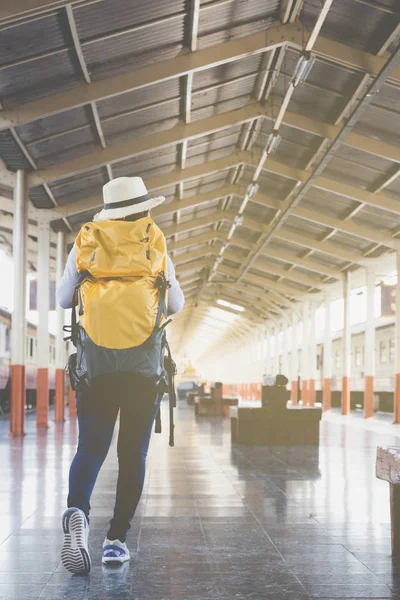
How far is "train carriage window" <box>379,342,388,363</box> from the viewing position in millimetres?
31672

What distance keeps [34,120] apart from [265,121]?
672 centimetres

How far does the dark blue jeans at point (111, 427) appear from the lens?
349 cm

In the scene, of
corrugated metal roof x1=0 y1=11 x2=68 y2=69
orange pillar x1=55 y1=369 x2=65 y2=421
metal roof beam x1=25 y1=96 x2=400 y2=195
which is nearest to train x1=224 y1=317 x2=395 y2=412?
orange pillar x1=55 y1=369 x2=65 y2=421

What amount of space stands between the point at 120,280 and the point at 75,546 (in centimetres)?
121

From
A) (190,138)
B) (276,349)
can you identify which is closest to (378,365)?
(276,349)

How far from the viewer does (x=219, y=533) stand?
453 cm

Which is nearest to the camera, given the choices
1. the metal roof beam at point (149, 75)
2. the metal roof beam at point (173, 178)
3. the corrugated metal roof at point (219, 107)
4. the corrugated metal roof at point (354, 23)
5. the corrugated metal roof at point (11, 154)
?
the corrugated metal roof at point (354, 23)

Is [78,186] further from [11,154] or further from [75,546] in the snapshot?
[75,546]

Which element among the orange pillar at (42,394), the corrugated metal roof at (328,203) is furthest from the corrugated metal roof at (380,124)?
the orange pillar at (42,394)

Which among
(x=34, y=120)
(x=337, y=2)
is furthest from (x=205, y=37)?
(x=34, y=120)

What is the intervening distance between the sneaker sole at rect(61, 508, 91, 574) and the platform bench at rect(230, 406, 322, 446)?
26.0ft

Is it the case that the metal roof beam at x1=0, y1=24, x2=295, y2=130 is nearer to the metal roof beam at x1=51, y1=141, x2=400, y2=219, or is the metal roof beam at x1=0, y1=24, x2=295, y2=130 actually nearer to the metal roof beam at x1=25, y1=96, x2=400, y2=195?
the metal roof beam at x1=25, y1=96, x2=400, y2=195

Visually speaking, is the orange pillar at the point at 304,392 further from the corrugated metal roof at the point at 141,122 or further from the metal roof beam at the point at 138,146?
the corrugated metal roof at the point at 141,122

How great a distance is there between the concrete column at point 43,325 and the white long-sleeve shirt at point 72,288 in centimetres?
1369
